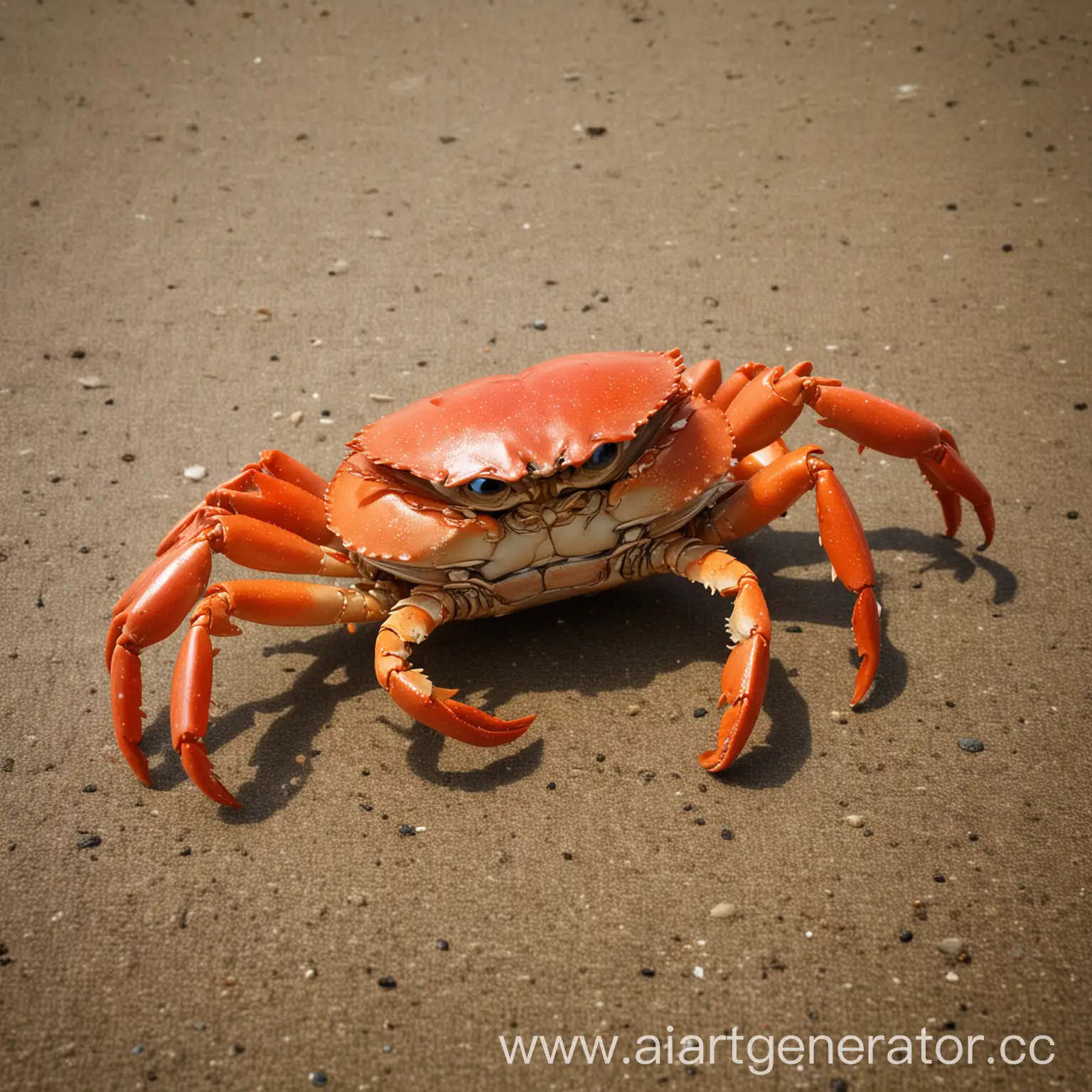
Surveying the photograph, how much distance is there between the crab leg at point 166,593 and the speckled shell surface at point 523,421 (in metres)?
0.50

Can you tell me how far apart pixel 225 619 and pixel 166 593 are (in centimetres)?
23

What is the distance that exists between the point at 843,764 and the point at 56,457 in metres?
4.21

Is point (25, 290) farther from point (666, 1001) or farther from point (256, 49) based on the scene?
point (666, 1001)

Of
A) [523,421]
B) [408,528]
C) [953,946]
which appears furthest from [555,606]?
[953,946]

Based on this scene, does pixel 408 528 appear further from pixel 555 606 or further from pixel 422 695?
pixel 555 606

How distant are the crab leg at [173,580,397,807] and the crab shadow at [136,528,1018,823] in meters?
0.26

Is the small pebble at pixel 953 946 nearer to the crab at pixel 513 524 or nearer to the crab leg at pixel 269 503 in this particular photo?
the crab at pixel 513 524

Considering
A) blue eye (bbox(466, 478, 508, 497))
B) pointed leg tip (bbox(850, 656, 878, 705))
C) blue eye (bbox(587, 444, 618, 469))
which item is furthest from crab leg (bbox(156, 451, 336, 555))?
pointed leg tip (bbox(850, 656, 878, 705))

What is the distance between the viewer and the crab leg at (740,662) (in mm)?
3619

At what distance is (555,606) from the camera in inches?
184

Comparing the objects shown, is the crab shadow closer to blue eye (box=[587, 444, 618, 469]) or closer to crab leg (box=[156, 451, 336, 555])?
crab leg (box=[156, 451, 336, 555])

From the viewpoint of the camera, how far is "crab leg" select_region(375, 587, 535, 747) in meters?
3.69

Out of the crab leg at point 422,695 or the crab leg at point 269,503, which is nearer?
the crab leg at point 422,695

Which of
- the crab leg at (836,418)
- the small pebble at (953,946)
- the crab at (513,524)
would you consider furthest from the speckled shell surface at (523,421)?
the small pebble at (953,946)
